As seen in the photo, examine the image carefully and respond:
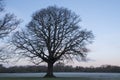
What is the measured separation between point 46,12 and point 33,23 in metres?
3.30

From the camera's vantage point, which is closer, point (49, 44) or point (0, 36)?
point (0, 36)

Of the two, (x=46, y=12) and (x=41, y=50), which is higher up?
(x=46, y=12)

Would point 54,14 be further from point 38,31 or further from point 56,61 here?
point 56,61

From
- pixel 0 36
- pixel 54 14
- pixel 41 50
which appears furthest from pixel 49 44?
pixel 0 36

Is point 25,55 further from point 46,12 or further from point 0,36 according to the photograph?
point 0,36

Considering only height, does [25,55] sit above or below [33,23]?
below

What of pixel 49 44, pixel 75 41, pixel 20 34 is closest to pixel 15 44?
pixel 20 34

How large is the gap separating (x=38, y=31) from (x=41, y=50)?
3639 mm

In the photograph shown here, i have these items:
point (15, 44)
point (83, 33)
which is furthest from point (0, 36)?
point (83, 33)

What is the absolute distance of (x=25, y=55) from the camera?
180ft

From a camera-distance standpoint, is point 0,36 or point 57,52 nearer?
point 0,36

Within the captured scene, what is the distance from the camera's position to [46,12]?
54812 millimetres

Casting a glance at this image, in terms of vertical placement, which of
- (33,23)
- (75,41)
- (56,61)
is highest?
(33,23)

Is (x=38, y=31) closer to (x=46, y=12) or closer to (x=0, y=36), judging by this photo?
(x=46, y=12)
